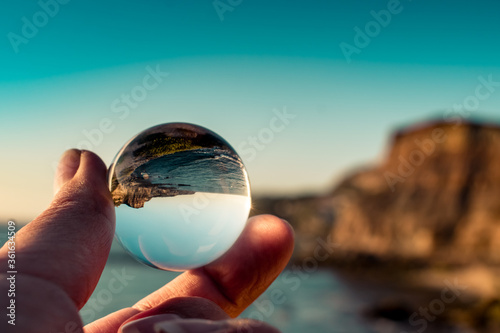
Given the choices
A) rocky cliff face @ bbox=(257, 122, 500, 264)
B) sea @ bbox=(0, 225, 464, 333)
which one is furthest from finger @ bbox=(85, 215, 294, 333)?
rocky cliff face @ bbox=(257, 122, 500, 264)

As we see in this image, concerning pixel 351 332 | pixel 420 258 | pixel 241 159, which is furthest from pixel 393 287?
pixel 241 159

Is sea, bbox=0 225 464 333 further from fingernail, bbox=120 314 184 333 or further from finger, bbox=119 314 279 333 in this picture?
finger, bbox=119 314 279 333

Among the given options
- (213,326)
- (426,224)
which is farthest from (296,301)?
(213,326)

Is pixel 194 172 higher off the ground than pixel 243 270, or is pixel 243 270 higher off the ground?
pixel 194 172

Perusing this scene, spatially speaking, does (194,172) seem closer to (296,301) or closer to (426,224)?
(296,301)

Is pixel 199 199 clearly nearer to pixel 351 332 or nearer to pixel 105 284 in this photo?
pixel 351 332

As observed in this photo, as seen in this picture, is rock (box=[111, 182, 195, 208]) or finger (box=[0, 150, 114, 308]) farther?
rock (box=[111, 182, 195, 208])
